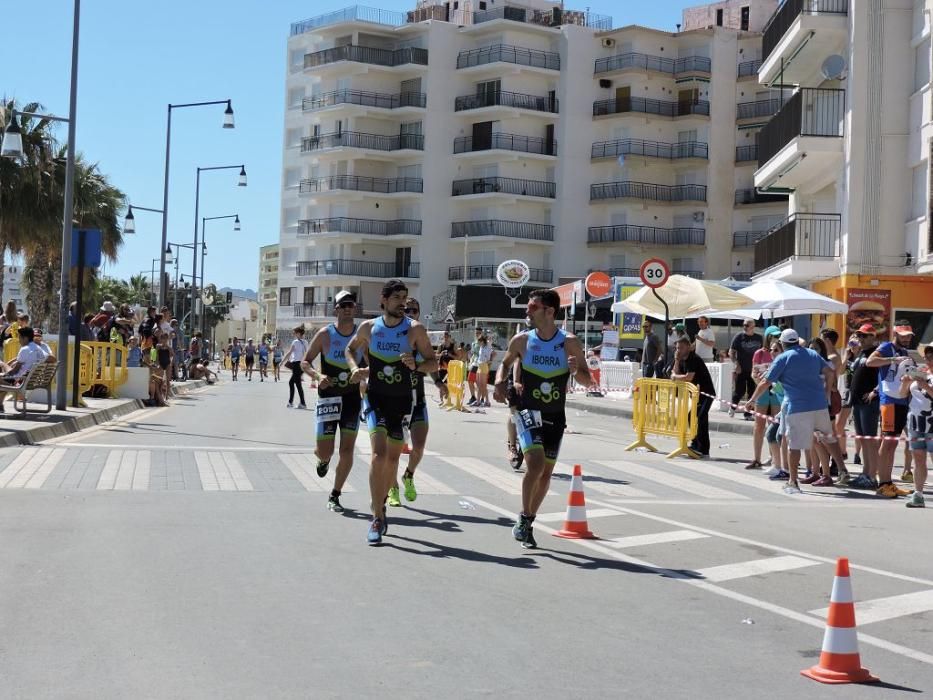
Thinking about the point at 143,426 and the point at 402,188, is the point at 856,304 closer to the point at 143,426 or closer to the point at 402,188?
the point at 143,426

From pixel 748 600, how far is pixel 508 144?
73.7 m

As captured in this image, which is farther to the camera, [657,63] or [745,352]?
[657,63]

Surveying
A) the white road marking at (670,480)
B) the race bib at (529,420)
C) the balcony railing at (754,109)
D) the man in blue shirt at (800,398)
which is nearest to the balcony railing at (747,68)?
the balcony railing at (754,109)

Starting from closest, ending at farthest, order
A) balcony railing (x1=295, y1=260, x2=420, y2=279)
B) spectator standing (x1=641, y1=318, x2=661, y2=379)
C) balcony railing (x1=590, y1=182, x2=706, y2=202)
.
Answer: spectator standing (x1=641, y1=318, x2=661, y2=379) → balcony railing (x1=590, y1=182, x2=706, y2=202) → balcony railing (x1=295, y1=260, x2=420, y2=279)

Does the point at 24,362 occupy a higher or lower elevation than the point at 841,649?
higher

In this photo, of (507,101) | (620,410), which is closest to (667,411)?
(620,410)

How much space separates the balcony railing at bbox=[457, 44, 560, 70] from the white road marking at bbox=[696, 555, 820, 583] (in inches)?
2851

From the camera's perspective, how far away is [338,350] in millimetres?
11609

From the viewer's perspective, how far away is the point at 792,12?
110 feet

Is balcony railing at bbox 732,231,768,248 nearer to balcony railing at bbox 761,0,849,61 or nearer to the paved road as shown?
balcony railing at bbox 761,0,849,61

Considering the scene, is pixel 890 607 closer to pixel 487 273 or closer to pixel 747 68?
pixel 487 273

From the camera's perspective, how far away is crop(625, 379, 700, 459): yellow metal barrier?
18203 millimetres

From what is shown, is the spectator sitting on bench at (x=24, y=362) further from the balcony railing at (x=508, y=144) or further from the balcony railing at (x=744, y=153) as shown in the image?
the balcony railing at (x=744, y=153)

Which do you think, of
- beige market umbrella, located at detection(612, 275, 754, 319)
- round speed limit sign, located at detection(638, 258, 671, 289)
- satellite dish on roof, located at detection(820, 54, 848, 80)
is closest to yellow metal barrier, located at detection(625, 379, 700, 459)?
round speed limit sign, located at detection(638, 258, 671, 289)
